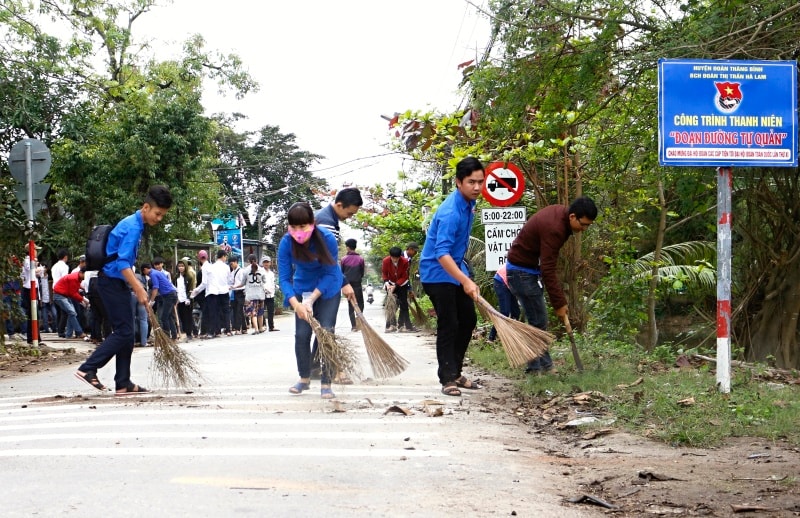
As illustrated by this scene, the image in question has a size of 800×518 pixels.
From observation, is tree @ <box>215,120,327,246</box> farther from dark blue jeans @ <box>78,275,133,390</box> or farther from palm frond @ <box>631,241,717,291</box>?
dark blue jeans @ <box>78,275,133,390</box>

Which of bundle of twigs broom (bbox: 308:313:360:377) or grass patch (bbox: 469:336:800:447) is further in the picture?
bundle of twigs broom (bbox: 308:313:360:377)

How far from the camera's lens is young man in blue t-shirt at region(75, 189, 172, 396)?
8.16m

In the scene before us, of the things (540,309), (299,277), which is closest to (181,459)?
(299,277)

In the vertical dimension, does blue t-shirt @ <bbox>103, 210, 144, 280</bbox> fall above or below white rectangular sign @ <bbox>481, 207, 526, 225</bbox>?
below

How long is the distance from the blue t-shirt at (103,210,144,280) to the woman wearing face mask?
4.12 feet

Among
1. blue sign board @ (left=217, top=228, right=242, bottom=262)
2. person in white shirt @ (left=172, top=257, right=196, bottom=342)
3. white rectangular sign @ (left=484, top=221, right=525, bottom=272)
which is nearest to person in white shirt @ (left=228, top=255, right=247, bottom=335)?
person in white shirt @ (left=172, top=257, right=196, bottom=342)

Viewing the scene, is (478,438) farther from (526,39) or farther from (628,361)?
(526,39)

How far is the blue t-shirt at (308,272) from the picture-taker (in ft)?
27.1

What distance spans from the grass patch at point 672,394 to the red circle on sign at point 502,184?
7.89 feet

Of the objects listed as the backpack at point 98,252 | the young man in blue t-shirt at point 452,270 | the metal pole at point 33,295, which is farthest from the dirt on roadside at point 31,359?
the young man in blue t-shirt at point 452,270

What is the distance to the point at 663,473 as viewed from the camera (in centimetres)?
512

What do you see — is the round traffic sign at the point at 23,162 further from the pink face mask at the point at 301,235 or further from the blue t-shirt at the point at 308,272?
the pink face mask at the point at 301,235

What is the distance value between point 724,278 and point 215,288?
1317 cm

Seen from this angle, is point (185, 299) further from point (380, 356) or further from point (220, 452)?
point (220, 452)
